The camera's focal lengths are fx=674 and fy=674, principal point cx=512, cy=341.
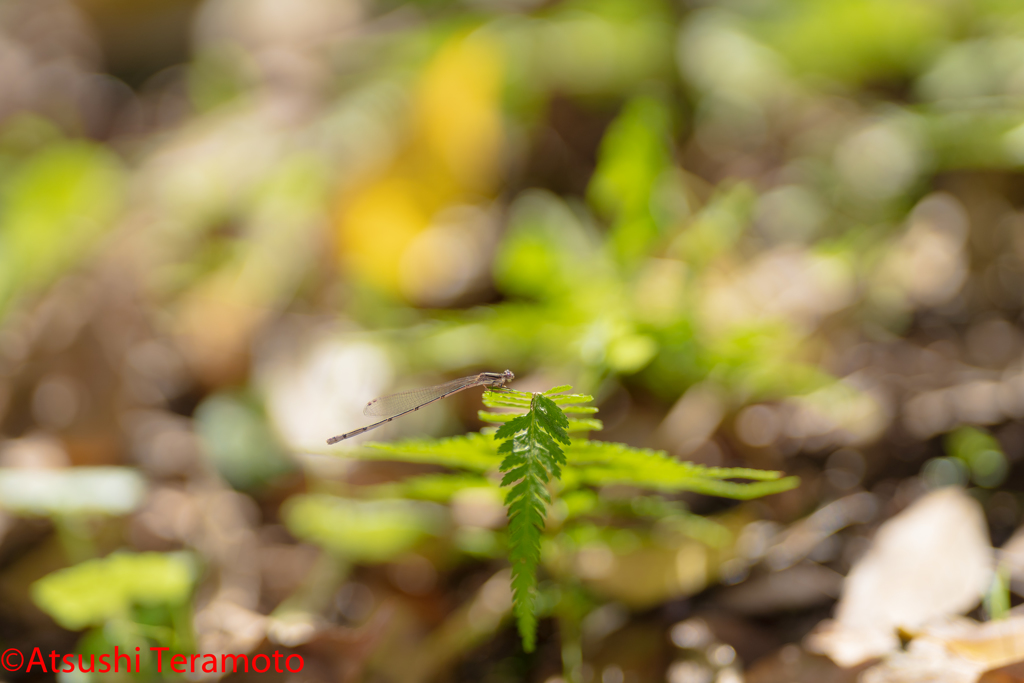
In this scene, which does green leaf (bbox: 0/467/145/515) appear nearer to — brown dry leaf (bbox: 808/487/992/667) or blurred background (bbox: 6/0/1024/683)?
blurred background (bbox: 6/0/1024/683)

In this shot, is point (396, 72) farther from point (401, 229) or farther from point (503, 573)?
point (503, 573)

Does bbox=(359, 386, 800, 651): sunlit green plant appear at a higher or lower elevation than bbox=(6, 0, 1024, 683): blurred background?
lower

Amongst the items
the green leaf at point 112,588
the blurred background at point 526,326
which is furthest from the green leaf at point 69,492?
the green leaf at point 112,588

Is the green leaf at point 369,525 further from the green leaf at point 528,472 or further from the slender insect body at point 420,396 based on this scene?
the green leaf at point 528,472

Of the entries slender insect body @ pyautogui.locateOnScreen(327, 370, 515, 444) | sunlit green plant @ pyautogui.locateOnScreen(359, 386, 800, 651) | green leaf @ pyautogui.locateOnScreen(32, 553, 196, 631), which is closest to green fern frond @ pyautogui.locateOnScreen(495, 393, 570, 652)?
sunlit green plant @ pyautogui.locateOnScreen(359, 386, 800, 651)

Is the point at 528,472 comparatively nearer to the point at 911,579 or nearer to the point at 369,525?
the point at 369,525

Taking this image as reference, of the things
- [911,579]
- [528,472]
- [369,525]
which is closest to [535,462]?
[528,472]
